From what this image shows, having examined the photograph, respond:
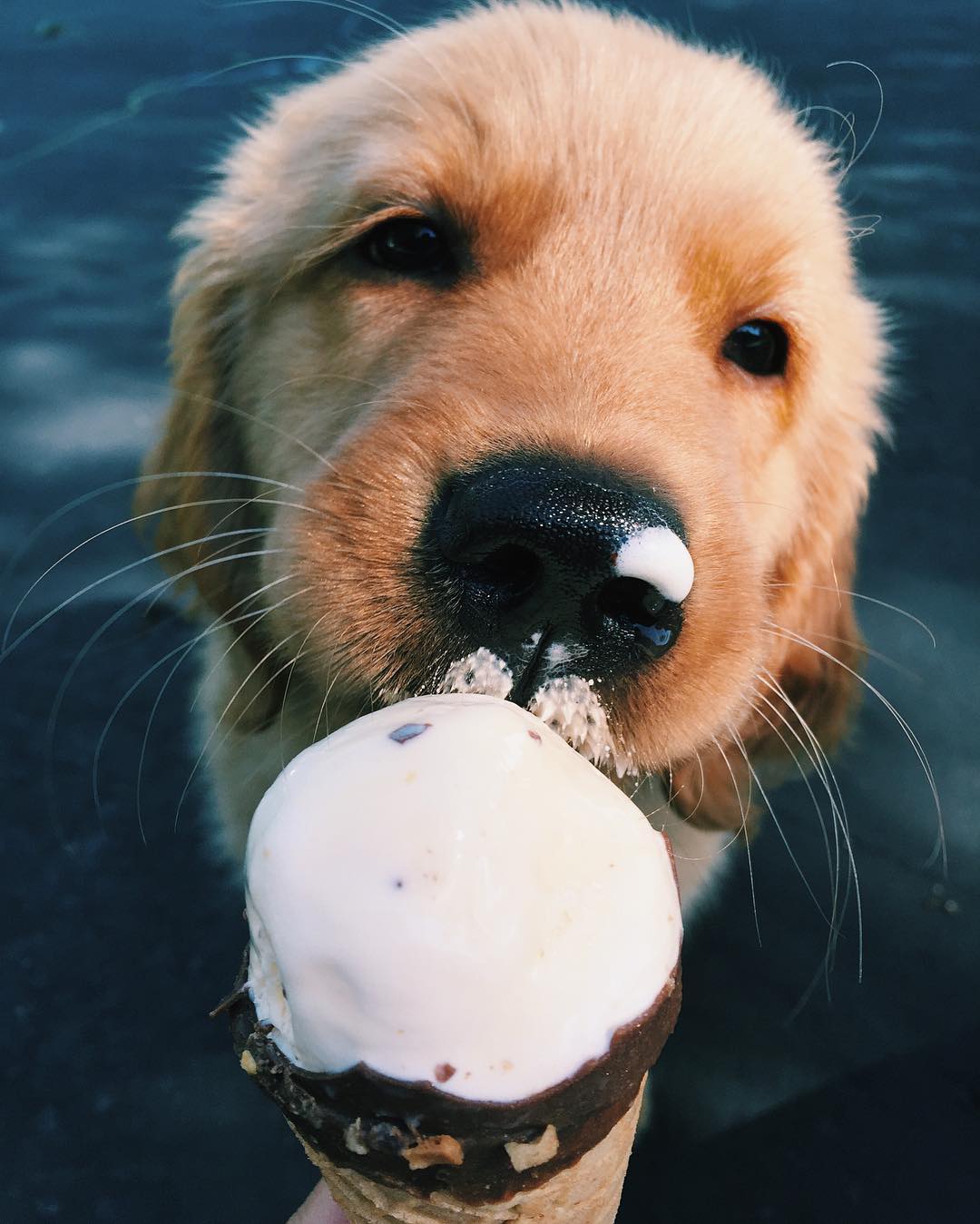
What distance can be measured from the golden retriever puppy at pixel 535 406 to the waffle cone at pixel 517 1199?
516mm

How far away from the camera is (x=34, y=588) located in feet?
12.5

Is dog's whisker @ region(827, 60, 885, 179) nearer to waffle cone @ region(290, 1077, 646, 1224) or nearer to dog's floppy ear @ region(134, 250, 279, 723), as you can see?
dog's floppy ear @ region(134, 250, 279, 723)

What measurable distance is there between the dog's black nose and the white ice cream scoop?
21 centimetres

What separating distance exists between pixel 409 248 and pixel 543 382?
57cm

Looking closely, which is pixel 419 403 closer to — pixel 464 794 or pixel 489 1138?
pixel 464 794

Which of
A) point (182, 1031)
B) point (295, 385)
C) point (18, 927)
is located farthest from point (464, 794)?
point (18, 927)

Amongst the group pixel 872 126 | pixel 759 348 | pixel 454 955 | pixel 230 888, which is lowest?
pixel 230 888

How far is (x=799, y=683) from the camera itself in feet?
8.79

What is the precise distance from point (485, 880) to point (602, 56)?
1.67 metres

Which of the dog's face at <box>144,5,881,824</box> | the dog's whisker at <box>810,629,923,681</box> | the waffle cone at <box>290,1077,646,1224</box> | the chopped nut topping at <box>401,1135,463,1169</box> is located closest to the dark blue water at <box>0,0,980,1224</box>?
the dog's whisker at <box>810,629,923,681</box>

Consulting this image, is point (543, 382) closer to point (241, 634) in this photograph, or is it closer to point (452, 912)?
point (241, 634)

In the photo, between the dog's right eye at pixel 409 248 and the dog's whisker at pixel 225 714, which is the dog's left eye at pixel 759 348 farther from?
the dog's whisker at pixel 225 714

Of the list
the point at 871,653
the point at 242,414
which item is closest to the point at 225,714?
the point at 242,414

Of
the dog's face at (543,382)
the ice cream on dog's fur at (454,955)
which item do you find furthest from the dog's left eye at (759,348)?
the ice cream on dog's fur at (454,955)
